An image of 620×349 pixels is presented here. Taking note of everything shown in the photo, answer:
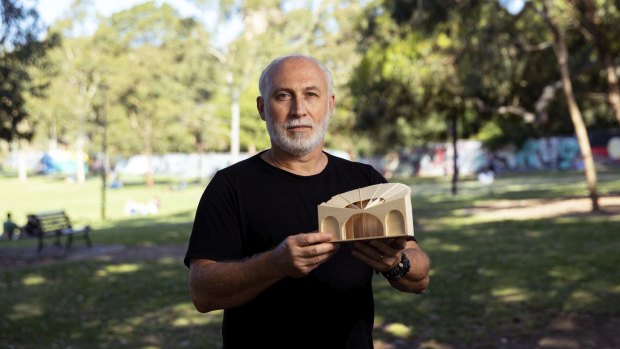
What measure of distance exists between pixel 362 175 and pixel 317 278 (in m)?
0.45

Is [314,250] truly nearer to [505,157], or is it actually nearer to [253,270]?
[253,270]

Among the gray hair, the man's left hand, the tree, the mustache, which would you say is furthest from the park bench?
the man's left hand

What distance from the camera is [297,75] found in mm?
2637

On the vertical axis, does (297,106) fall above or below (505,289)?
above

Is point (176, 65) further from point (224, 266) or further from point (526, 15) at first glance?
point (224, 266)

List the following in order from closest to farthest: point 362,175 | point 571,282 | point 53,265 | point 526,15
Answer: point 362,175
point 571,282
point 53,265
point 526,15

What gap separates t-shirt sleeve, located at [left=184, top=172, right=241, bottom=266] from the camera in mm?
2553

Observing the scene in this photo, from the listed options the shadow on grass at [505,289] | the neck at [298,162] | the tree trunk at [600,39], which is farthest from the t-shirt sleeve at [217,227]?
the tree trunk at [600,39]

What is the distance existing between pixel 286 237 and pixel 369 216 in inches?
15.8

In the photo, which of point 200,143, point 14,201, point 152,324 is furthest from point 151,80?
point 152,324

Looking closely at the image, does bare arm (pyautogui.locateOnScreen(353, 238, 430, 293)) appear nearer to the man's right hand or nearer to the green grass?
the man's right hand

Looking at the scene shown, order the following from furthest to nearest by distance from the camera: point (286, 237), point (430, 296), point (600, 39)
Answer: point (600, 39) < point (430, 296) < point (286, 237)

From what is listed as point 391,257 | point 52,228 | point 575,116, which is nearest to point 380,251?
point 391,257

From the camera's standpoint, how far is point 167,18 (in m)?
57.7
